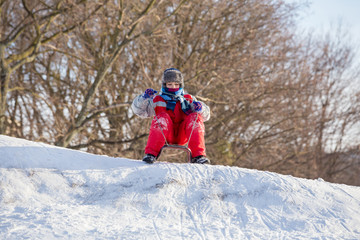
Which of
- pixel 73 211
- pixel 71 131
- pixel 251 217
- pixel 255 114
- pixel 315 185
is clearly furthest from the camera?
pixel 255 114

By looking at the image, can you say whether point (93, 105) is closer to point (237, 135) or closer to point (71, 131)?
point (71, 131)

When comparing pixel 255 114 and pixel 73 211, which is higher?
pixel 255 114

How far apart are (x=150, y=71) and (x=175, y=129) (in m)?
4.37

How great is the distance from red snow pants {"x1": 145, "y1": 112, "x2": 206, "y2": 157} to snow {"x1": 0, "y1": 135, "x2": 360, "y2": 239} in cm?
35

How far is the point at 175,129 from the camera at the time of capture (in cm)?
385

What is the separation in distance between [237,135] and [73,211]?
8174mm

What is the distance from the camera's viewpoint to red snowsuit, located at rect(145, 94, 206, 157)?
359cm

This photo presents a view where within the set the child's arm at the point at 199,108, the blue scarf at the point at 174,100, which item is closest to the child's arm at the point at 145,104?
the blue scarf at the point at 174,100

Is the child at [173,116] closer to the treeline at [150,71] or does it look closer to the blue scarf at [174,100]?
the blue scarf at [174,100]

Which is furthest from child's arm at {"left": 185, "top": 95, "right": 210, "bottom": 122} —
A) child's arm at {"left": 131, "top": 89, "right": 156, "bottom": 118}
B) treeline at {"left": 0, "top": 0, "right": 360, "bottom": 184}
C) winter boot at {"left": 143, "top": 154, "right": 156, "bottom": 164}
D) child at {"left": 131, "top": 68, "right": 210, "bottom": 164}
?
treeline at {"left": 0, "top": 0, "right": 360, "bottom": 184}

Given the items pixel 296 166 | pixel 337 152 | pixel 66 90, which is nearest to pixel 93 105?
pixel 66 90

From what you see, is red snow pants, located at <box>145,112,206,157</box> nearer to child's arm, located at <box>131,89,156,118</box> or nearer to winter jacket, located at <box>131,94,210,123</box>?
winter jacket, located at <box>131,94,210,123</box>

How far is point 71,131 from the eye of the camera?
291 inches

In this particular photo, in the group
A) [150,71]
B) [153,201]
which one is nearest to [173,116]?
[153,201]
